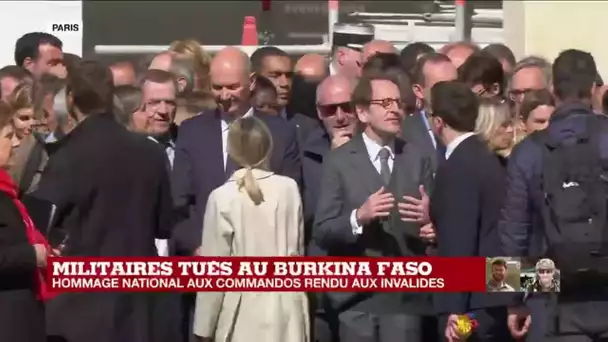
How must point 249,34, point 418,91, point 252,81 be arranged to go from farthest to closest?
1. point 249,34
2. point 252,81
3. point 418,91

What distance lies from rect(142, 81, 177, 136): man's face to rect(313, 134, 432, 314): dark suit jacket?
42.8 inches

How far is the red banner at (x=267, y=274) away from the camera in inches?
252

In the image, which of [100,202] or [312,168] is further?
[312,168]

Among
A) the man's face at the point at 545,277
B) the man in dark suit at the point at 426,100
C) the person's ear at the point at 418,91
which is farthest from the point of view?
the person's ear at the point at 418,91

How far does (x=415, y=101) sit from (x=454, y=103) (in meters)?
0.76

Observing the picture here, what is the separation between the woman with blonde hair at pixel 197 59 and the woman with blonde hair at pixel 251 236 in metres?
1.43

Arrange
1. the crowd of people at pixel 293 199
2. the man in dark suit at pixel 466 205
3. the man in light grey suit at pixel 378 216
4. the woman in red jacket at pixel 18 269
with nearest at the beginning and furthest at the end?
the woman in red jacket at pixel 18 269
the crowd of people at pixel 293 199
the man in dark suit at pixel 466 205
the man in light grey suit at pixel 378 216

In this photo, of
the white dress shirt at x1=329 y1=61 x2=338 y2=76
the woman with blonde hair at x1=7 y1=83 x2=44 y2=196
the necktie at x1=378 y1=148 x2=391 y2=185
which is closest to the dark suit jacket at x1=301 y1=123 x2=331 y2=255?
the necktie at x1=378 y1=148 x2=391 y2=185

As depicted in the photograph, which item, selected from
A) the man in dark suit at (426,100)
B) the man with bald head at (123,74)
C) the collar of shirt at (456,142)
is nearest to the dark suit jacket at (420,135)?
the man in dark suit at (426,100)

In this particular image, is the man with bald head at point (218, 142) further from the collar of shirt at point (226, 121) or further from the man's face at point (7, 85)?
the man's face at point (7, 85)

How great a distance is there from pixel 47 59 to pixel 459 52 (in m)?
2.31

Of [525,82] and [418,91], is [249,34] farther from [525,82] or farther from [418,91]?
[525,82]

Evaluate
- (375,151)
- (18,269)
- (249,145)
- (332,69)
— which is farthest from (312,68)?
(18,269)

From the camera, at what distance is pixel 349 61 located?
7.98 meters
